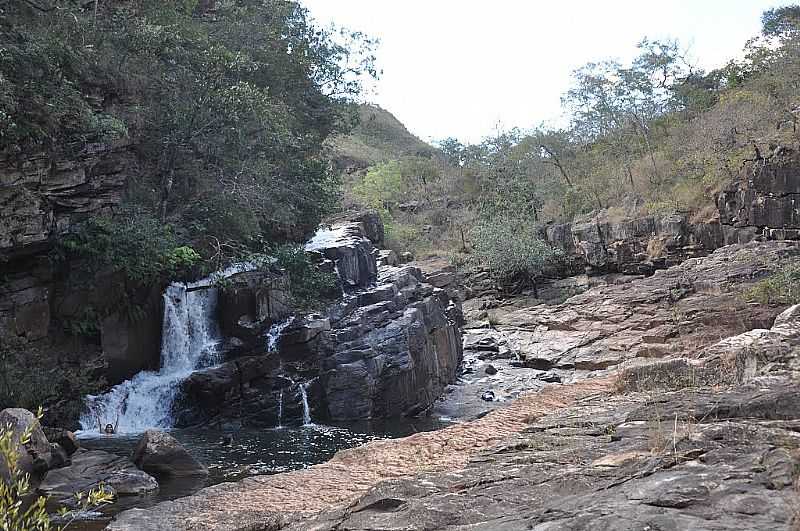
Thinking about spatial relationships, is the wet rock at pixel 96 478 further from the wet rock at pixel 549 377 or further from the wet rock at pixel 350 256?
the wet rock at pixel 549 377

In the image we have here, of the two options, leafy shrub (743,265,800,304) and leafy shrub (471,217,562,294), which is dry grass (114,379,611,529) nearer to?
leafy shrub (743,265,800,304)

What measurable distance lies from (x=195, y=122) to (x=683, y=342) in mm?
14260

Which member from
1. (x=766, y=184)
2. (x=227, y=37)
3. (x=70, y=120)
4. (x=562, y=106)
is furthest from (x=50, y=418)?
(x=562, y=106)

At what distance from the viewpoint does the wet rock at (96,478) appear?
958cm

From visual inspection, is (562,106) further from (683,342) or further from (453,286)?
(683,342)

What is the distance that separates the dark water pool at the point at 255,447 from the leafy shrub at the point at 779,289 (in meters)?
8.27

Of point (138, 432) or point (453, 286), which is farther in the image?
point (453, 286)

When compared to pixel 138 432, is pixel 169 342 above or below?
above

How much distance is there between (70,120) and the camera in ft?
46.6

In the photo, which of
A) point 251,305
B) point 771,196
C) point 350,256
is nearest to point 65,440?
point 251,305

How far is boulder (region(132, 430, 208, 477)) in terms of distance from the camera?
35.3 ft

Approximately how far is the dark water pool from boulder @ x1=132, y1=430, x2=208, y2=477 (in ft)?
0.93

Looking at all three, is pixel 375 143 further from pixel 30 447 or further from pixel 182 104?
pixel 30 447

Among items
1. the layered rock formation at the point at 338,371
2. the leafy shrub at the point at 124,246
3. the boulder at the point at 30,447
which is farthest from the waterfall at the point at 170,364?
the boulder at the point at 30,447
